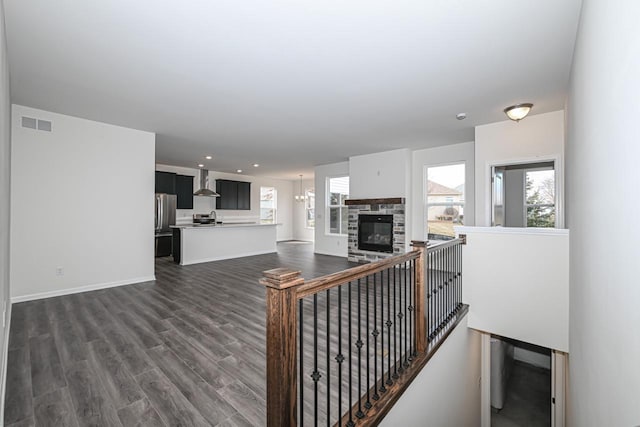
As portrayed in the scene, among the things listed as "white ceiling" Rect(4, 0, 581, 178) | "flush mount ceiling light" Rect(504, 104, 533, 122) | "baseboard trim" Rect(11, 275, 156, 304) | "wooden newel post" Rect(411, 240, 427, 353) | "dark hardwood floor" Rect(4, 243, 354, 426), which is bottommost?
"dark hardwood floor" Rect(4, 243, 354, 426)

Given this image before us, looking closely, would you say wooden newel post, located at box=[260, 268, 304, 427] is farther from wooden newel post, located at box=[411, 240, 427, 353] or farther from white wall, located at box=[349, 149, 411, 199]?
white wall, located at box=[349, 149, 411, 199]

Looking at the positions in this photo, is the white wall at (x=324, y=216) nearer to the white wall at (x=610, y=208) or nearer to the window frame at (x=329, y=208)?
the window frame at (x=329, y=208)

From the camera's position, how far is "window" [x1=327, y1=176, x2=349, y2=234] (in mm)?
8461

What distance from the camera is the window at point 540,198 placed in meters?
4.39

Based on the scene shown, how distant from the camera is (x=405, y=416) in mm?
2303

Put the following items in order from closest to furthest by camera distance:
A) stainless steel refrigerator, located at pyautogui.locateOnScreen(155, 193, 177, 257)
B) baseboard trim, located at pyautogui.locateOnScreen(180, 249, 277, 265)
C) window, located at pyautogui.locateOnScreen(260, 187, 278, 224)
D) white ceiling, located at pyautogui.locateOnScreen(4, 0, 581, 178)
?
1. white ceiling, located at pyautogui.locateOnScreen(4, 0, 581, 178)
2. baseboard trim, located at pyautogui.locateOnScreen(180, 249, 277, 265)
3. stainless steel refrigerator, located at pyautogui.locateOnScreen(155, 193, 177, 257)
4. window, located at pyautogui.locateOnScreen(260, 187, 278, 224)

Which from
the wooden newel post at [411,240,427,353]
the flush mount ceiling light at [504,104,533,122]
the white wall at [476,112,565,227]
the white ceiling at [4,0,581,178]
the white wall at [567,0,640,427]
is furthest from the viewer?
the white wall at [476,112,565,227]

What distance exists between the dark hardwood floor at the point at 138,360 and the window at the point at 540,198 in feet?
14.6

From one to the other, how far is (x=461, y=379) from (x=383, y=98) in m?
3.75

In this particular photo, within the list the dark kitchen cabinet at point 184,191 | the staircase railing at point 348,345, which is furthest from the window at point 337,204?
the dark kitchen cabinet at point 184,191

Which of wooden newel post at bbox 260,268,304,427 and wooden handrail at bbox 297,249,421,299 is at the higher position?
wooden handrail at bbox 297,249,421,299

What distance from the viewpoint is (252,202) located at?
1145 centimetres

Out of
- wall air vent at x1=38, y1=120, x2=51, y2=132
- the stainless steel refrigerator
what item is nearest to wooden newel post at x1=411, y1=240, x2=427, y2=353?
wall air vent at x1=38, y1=120, x2=51, y2=132

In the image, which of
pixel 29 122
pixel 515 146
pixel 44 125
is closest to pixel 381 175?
pixel 515 146
